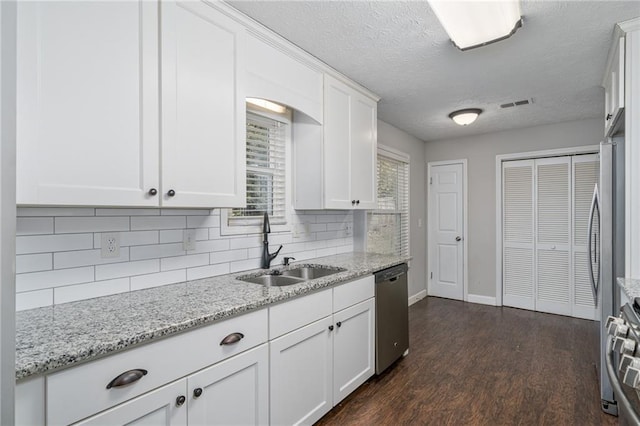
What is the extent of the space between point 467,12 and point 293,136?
148 cm

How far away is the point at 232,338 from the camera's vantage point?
5.02ft

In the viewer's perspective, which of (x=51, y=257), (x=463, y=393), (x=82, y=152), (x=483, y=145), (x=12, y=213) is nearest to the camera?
(x=12, y=213)

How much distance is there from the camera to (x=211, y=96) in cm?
181

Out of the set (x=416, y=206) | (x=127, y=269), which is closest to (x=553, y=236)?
(x=416, y=206)

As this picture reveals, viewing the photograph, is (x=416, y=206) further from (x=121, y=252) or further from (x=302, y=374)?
(x=121, y=252)

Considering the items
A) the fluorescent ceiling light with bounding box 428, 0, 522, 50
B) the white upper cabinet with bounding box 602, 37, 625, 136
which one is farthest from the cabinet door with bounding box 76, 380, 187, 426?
the white upper cabinet with bounding box 602, 37, 625, 136

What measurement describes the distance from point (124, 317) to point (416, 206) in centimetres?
435

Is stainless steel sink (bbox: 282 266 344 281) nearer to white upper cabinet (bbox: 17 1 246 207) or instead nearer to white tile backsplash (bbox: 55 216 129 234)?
white upper cabinet (bbox: 17 1 246 207)

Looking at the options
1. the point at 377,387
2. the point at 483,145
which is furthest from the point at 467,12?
the point at 483,145

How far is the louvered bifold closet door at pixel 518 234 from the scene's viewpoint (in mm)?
4551

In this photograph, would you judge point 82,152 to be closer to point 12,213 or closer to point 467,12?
point 12,213

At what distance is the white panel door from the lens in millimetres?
5055

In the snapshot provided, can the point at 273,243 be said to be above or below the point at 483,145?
below

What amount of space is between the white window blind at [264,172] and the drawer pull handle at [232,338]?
93 centimetres
